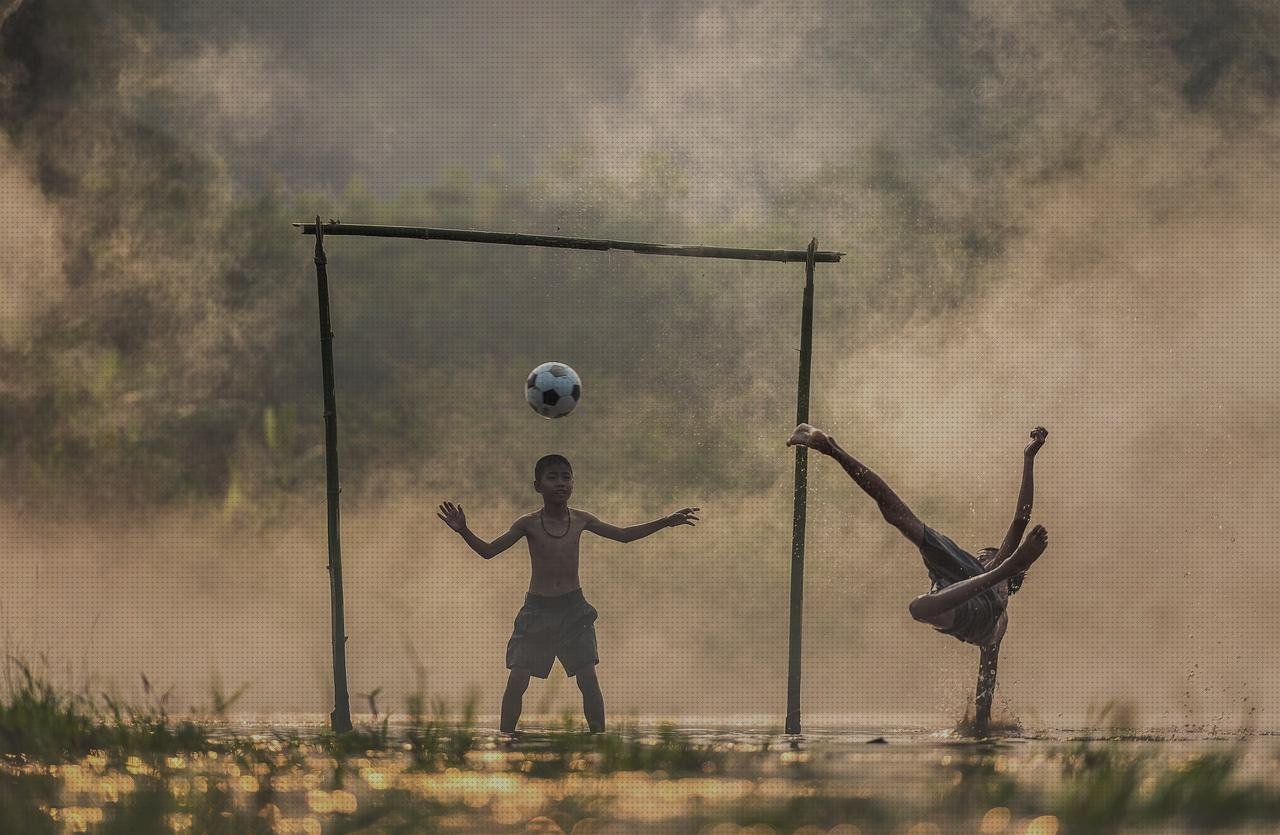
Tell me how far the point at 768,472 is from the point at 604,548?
452 cm

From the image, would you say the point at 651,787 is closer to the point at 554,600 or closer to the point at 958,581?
the point at 958,581

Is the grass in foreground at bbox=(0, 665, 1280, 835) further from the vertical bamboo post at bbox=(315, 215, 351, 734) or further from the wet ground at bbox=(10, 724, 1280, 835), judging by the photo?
the vertical bamboo post at bbox=(315, 215, 351, 734)

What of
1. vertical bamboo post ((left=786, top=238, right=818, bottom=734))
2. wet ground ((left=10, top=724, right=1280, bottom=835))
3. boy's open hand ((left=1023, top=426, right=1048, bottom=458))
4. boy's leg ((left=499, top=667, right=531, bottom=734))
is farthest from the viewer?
boy's leg ((left=499, top=667, right=531, bottom=734))

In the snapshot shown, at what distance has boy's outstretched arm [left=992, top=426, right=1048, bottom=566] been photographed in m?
10.1

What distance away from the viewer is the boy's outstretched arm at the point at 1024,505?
33.0ft

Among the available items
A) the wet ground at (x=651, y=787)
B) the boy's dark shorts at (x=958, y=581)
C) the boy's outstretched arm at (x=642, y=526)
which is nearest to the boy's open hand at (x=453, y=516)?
the boy's outstretched arm at (x=642, y=526)

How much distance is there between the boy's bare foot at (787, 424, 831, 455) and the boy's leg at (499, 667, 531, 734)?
8.94 ft

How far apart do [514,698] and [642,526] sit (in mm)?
1547

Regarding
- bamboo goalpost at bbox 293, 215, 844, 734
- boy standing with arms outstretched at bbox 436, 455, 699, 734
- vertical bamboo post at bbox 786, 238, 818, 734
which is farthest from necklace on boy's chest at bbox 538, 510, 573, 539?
vertical bamboo post at bbox 786, 238, 818, 734

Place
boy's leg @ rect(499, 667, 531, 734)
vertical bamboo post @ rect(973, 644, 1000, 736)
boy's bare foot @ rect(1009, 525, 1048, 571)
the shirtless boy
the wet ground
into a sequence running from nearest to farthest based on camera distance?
the wet ground < boy's bare foot @ rect(1009, 525, 1048, 571) < the shirtless boy < vertical bamboo post @ rect(973, 644, 1000, 736) < boy's leg @ rect(499, 667, 531, 734)

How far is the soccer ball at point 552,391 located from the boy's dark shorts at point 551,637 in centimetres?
138

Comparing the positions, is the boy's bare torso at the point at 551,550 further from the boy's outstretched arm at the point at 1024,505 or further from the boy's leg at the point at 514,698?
the boy's outstretched arm at the point at 1024,505

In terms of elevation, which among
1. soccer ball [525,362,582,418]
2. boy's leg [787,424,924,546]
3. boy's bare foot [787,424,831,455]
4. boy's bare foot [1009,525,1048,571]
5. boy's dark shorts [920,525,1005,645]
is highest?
soccer ball [525,362,582,418]

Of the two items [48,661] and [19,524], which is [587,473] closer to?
[19,524]
